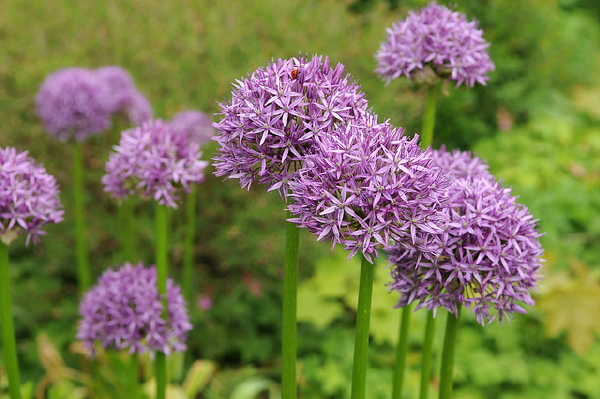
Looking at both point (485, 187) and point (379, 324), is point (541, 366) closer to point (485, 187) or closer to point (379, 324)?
point (379, 324)

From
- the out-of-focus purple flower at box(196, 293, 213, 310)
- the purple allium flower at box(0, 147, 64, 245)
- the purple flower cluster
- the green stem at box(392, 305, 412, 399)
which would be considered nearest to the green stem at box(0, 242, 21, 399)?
the purple allium flower at box(0, 147, 64, 245)

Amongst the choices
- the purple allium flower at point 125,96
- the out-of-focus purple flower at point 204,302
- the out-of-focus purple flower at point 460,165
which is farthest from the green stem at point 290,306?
the out-of-focus purple flower at point 204,302

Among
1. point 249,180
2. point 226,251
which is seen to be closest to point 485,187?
point 249,180

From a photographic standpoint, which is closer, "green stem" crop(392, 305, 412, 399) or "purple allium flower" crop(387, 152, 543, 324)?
"purple allium flower" crop(387, 152, 543, 324)

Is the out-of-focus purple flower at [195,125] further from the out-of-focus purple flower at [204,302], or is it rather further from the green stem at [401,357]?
the green stem at [401,357]

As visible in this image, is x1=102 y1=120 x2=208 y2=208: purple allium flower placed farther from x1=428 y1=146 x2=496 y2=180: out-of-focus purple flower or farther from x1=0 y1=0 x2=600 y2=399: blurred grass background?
x1=0 y1=0 x2=600 y2=399: blurred grass background
